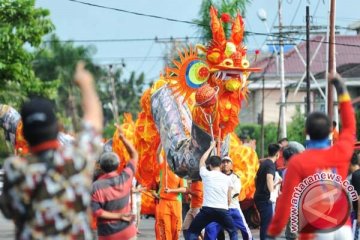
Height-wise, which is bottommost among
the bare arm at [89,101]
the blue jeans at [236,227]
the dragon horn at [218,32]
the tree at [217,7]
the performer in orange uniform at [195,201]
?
the blue jeans at [236,227]

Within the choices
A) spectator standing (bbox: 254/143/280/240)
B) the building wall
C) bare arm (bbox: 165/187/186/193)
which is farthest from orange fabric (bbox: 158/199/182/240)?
the building wall

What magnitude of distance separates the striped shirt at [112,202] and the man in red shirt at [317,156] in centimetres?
154

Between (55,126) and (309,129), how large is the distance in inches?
109

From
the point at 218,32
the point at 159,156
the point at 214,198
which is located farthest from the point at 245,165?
the point at 214,198

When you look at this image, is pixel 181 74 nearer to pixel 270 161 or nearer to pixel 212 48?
pixel 212 48

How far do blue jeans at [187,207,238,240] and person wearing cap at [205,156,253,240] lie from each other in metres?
0.72

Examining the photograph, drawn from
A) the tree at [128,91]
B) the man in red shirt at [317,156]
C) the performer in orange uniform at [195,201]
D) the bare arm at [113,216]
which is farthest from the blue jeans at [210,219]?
the tree at [128,91]

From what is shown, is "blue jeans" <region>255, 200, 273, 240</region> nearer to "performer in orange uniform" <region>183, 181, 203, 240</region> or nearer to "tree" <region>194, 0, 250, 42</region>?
"performer in orange uniform" <region>183, 181, 203, 240</region>

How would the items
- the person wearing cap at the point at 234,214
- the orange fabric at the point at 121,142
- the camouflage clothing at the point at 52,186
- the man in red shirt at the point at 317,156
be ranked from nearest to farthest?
the camouflage clothing at the point at 52,186
the man in red shirt at the point at 317,156
the person wearing cap at the point at 234,214
the orange fabric at the point at 121,142

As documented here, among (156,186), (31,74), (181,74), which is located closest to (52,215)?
(181,74)

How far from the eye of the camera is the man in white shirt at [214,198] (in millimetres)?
15883

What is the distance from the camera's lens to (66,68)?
76750 mm

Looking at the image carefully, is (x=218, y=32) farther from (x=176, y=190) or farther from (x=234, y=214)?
(x=234, y=214)

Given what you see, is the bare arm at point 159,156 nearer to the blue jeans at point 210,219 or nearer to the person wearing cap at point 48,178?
the blue jeans at point 210,219
